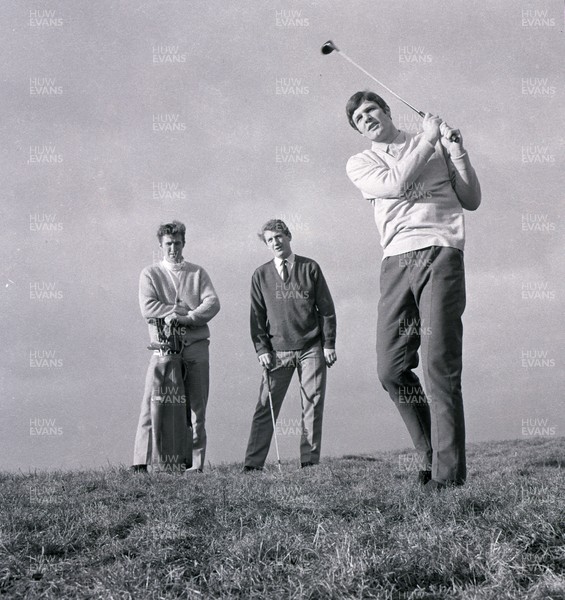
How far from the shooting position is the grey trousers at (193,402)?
6856mm

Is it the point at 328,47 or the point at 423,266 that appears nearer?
the point at 423,266

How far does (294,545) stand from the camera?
2525 mm

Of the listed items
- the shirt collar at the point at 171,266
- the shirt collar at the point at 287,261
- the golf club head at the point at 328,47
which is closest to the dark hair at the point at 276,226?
the shirt collar at the point at 287,261

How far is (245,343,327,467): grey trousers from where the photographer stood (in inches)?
277

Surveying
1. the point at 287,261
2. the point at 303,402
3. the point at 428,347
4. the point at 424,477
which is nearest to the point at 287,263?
the point at 287,261

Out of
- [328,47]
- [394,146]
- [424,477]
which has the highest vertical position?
[328,47]

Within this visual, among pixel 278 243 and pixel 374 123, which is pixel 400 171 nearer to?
pixel 374 123

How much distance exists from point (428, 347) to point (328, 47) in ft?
9.85

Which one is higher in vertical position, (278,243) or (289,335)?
(278,243)

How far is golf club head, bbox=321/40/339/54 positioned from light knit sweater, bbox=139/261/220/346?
110 inches

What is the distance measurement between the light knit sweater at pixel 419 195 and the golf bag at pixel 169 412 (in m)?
3.08

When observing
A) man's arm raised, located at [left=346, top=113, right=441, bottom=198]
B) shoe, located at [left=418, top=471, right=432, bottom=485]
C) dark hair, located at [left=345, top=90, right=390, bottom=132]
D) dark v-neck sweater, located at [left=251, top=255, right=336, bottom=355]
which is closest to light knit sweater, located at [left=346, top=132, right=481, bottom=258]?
man's arm raised, located at [left=346, top=113, right=441, bottom=198]

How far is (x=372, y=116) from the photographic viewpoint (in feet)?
14.8

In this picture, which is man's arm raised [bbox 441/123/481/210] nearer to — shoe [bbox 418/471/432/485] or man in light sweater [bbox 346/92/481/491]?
man in light sweater [bbox 346/92/481/491]
